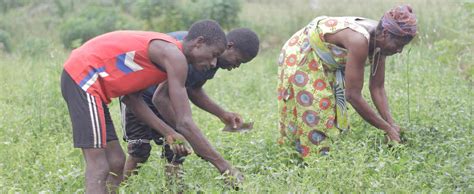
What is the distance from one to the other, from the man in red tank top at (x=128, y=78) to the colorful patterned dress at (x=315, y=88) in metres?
1.09

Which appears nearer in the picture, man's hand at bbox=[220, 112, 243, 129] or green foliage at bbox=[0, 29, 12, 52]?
man's hand at bbox=[220, 112, 243, 129]

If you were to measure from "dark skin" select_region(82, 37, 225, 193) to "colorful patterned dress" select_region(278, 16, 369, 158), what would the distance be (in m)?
1.09

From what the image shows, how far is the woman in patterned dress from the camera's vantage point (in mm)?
4840

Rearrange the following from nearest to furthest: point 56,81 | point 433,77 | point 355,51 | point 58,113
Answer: point 355,51 → point 58,113 → point 56,81 → point 433,77

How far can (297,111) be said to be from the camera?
206 inches

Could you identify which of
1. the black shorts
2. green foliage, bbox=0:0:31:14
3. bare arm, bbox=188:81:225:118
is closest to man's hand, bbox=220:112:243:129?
bare arm, bbox=188:81:225:118

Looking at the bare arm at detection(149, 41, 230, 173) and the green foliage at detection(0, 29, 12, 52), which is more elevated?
the bare arm at detection(149, 41, 230, 173)

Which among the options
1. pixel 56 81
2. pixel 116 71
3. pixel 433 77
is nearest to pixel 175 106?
pixel 116 71

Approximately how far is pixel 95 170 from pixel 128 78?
1.82 feet

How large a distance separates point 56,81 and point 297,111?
3301 millimetres

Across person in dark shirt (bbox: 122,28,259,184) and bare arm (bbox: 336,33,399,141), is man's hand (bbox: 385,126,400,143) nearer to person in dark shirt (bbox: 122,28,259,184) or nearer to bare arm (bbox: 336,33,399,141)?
bare arm (bbox: 336,33,399,141)

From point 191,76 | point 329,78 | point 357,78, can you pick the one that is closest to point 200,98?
point 191,76

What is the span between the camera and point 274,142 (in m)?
5.50

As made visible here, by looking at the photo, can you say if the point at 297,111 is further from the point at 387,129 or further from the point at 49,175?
the point at 49,175
